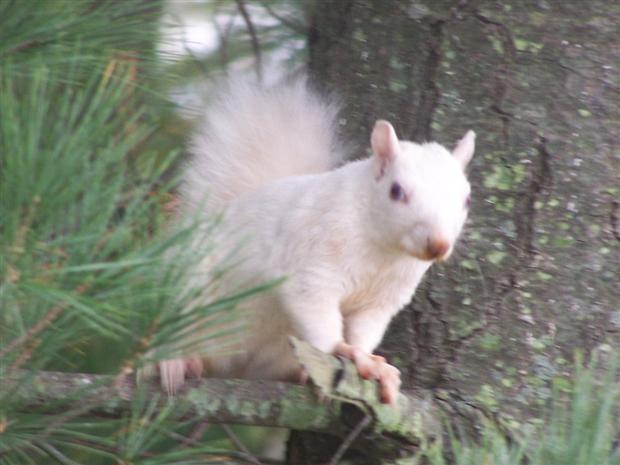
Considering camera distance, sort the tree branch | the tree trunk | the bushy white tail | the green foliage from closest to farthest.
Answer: the green foliage, the tree branch, the tree trunk, the bushy white tail

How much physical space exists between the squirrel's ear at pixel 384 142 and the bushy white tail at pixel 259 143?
0.27 metres

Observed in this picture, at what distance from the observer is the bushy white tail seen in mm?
1729

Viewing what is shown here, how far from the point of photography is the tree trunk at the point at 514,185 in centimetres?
153

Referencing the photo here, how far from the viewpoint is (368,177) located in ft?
4.86

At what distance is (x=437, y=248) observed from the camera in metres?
1.32

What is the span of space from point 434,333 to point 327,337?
198 millimetres

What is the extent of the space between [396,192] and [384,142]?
72 mm

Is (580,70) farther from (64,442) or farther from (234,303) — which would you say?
(64,442)

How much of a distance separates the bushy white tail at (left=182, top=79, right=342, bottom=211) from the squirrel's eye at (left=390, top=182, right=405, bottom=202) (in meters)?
0.32

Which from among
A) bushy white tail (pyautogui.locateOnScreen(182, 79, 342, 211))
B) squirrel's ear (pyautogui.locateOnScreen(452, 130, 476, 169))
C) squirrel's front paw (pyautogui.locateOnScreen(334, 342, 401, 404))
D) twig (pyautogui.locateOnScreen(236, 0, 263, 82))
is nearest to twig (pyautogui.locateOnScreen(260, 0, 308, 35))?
twig (pyautogui.locateOnScreen(236, 0, 263, 82))

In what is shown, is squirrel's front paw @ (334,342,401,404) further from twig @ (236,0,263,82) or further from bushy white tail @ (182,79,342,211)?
twig @ (236,0,263,82)

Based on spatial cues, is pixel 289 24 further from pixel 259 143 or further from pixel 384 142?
pixel 384 142

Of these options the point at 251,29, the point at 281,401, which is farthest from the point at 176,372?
the point at 251,29

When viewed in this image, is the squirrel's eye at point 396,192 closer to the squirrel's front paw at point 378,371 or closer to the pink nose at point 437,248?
the pink nose at point 437,248
